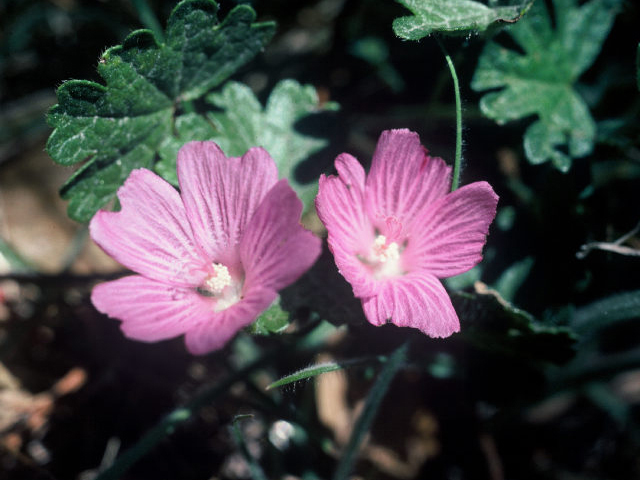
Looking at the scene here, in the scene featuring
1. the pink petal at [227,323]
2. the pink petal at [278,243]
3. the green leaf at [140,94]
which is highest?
the green leaf at [140,94]

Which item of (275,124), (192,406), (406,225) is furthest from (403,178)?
(192,406)

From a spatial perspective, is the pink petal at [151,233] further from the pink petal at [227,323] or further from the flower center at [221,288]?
the pink petal at [227,323]

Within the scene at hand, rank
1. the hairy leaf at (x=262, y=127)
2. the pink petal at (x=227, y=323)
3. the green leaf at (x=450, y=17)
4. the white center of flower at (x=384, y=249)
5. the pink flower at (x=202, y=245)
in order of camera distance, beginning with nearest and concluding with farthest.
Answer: the pink petal at (x=227, y=323) → the pink flower at (x=202, y=245) → the green leaf at (x=450, y=17) → the white center of flower at (x=384, y=249) → the hairy leaf at (x=262, y=127)

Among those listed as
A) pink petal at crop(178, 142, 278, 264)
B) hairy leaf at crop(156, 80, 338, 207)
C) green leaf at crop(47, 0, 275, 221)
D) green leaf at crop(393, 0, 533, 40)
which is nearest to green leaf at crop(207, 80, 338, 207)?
hairy leaf at crop(156, 80, 338, 207)

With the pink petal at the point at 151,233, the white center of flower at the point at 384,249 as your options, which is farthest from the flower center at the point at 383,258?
the pink petal at the point at 151,233

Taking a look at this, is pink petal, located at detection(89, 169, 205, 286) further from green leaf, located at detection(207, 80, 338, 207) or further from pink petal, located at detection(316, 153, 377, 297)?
pink petal, located at detection(316, 153, 377, 297)

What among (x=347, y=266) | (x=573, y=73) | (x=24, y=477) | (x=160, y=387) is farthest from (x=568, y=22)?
(x=24, y=477)
